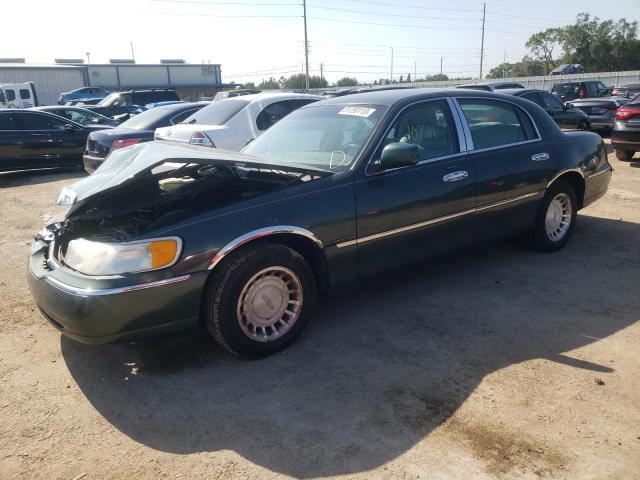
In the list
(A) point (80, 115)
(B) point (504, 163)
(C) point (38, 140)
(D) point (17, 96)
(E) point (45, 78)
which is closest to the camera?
(B) point (504, 163)

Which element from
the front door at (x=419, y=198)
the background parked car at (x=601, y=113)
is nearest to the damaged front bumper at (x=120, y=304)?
the front door at (x=419, y=198)

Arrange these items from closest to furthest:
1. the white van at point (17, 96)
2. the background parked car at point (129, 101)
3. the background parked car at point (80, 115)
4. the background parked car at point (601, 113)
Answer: the background parked car at point (80, 115), the background parked car at point (601, 113), the background parked car at point (129, 101), the white van at point (17, 96)

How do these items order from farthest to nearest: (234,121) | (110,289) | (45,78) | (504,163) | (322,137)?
(45,78) → (234,121) → (504,163) → (322,137) → (110,289)

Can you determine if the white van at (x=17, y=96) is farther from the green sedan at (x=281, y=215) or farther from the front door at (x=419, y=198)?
the front door at (x=419, y=198)

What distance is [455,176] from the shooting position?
165 inches

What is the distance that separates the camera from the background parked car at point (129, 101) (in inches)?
782

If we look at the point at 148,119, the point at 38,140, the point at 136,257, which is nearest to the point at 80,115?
the point at 38,140

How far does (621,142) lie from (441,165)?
7.59 meters

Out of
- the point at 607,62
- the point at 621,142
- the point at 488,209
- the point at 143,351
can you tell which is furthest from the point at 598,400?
the point at 607,62

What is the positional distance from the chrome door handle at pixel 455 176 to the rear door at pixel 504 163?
0.54 feet

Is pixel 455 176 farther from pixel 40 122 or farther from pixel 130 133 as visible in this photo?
pixel 40 122

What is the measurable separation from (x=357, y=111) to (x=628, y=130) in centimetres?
783

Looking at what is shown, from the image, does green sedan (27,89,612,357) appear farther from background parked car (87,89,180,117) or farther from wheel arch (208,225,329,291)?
background parked car (87,89,180,117)

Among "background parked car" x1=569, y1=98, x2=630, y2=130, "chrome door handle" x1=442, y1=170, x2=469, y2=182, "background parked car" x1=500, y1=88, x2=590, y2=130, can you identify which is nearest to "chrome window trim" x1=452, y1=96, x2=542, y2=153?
"chrome door handle" x1=442, y1=170, x2=469, y2=182
